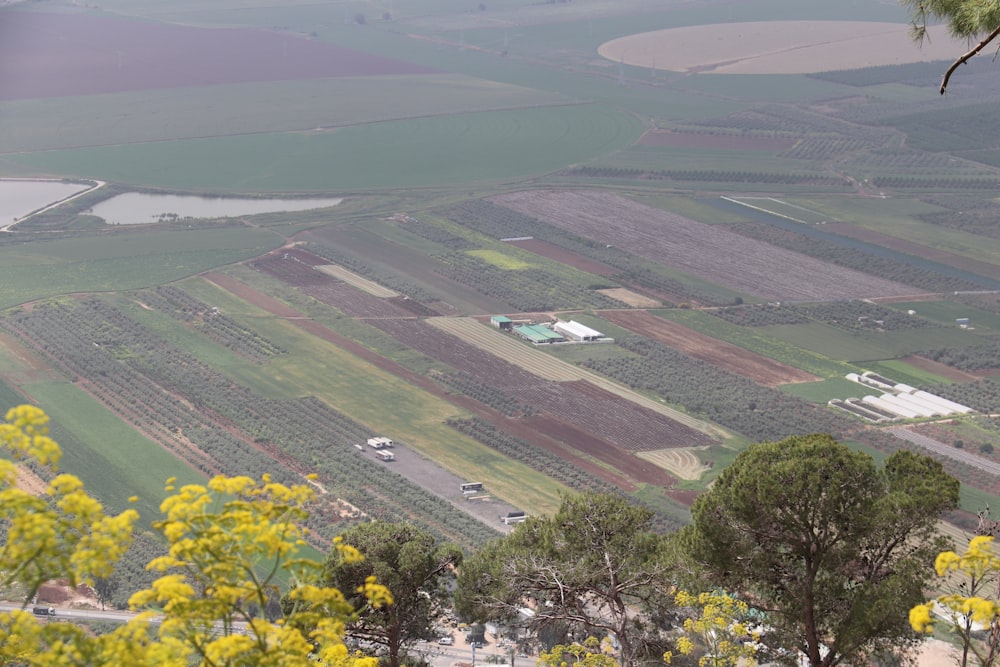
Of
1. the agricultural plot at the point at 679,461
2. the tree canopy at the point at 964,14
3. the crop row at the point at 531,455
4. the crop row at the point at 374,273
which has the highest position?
the tree canopy at the point at 964,14

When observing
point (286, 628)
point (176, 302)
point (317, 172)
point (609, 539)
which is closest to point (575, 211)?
point (317, 172)

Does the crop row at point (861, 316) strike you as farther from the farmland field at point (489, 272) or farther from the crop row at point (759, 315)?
the crop row at point (759, 315)

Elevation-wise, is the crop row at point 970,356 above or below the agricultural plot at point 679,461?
below

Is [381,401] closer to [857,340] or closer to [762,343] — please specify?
[762,343]

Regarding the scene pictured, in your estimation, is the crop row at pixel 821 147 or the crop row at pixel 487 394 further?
the crop row at pixel 821 147

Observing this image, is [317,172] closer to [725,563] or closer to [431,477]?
[431,477]

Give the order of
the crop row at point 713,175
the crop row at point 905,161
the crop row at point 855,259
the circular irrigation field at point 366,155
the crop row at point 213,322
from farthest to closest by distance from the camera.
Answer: the crop row at point 905,161, the circular irrigation field at point 366,155, the crop row at point 713,175, the crop row at point 855,259, the crop row at point 213,322

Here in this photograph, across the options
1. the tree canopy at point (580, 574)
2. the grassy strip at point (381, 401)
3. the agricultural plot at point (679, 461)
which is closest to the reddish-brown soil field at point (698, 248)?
the grassy strip at point (381, 401)
